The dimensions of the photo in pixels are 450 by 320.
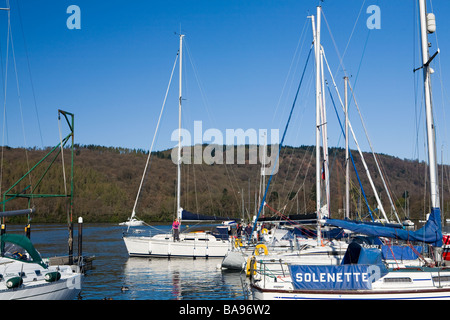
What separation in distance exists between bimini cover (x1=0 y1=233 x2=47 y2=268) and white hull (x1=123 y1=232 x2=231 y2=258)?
19.5 metres

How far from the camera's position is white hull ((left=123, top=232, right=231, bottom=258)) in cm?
4078

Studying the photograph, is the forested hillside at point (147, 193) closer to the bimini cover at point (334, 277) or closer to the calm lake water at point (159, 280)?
the calm lake water at point (159, 280)

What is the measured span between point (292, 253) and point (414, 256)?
22.8 ft

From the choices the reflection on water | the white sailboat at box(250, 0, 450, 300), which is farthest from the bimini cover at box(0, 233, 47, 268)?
the white sailboat at box(250, 0, 450, 300)

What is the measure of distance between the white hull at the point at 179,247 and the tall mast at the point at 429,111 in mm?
23443

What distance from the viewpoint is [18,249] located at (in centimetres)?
2217

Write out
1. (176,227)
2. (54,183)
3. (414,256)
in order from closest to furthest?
(414,256)
(176,227)
(54,183)

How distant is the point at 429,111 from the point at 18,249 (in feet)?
64.2

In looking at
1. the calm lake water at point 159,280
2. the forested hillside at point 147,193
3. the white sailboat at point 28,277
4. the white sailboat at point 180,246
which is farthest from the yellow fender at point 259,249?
the forested hillside at point 147,193


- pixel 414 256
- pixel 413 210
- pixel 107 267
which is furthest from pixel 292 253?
pixel 413 210

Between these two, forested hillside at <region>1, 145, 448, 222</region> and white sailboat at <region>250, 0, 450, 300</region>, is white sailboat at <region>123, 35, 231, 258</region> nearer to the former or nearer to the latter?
white sailboat at <region>250, 0, 450, 300</region>

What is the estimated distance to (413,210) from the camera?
125438mm

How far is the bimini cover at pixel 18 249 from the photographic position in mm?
21672
